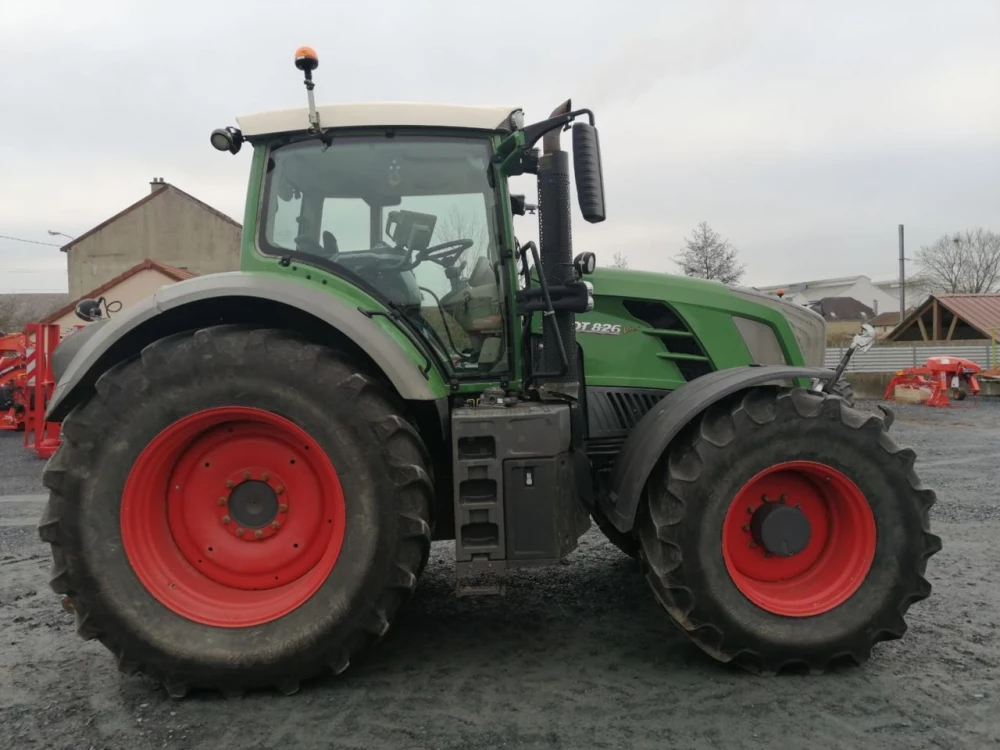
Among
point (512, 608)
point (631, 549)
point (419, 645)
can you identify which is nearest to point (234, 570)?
point (419, 645)

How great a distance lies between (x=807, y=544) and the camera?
3137mm

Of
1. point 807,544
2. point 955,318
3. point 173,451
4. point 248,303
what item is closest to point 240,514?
point 173,451

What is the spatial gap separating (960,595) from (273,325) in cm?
382

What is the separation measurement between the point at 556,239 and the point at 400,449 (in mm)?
1251

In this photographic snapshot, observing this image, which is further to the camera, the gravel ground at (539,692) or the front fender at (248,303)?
the front fender at (248,303)

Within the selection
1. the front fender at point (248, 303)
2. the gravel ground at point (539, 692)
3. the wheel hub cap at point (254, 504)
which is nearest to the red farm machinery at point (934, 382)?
the gravel ground at point (539, 692)

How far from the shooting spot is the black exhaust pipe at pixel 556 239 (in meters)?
3.35

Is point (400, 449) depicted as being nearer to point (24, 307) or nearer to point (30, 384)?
point (30, 384)

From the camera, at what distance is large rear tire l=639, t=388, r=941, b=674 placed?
9.68 ft

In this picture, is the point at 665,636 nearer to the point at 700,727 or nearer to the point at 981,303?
the point at 700,727

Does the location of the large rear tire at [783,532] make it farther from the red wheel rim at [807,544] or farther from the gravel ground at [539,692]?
the gravel ground at [539,692]

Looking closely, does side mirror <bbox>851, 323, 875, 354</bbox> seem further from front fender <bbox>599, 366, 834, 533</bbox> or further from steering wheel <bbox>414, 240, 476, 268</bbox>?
steering wheel <bbox>414, 240, 476, 268</bbox>

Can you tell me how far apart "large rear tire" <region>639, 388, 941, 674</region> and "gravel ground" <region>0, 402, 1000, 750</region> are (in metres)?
0.19

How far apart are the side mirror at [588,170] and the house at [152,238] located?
30358 millimetres
